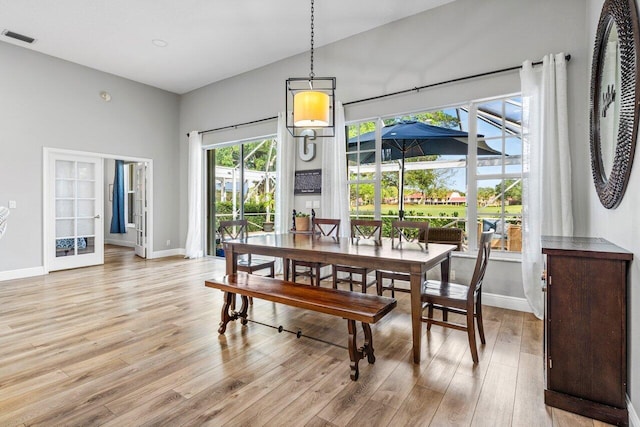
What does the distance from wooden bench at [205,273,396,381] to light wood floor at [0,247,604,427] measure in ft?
0.47

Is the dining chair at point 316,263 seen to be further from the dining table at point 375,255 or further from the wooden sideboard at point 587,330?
the wooden sideboard at point 587,330

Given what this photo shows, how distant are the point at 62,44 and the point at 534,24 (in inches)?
247

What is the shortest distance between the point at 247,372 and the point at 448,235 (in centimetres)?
293

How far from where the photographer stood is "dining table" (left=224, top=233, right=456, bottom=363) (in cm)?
224

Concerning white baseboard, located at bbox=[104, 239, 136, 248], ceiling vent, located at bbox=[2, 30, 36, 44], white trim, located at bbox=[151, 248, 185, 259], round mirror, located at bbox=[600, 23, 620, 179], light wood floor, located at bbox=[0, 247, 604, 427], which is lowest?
light wood floor, located at bbox=[0, 247, 604, 427]

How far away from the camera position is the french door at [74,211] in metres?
5.35

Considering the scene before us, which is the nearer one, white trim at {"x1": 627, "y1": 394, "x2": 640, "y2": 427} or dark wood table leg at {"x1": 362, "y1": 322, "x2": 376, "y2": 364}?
white trim at {"x1": 627, "y1": 394, "x2": 640, "y2": 427}

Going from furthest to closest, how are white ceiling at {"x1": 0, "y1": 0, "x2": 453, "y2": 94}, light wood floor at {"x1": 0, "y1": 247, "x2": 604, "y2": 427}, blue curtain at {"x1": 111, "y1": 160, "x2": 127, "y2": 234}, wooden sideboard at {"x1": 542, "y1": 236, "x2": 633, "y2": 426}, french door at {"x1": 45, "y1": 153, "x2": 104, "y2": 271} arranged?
blue curtain at {"x1": 111, "y1": 160, "x2": 127, "y2": 234} → french door at {"x1": 45, "y1": 153, "x2": 104, "y2": 271} → white ceiling at {"x1": 0, "y1": 0, "x2": 453, "y2": 94} → light wood floor at {"x1": 0, "y1": 247, "x2": 604, "y2": 427} → wooden sideboard at {"x1": 542, "y1": 236, "x2": 633, "y2": 426}

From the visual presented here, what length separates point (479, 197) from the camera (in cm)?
376

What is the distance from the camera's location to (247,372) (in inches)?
85.1

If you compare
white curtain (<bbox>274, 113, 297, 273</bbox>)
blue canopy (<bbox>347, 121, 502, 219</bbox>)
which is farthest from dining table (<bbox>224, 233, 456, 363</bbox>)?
white curtain (<bbox>274, 113, 297, 273</bbox>)

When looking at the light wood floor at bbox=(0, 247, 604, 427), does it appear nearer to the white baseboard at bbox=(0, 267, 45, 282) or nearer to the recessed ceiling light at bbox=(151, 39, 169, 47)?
the white baseboard at bbox=(0, 267, 45, 282)

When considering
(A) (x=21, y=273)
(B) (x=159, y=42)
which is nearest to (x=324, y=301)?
(B) (x=159, y=42)

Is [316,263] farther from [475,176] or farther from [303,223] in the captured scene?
[475,176]
